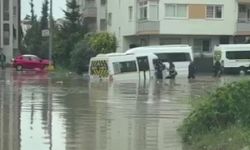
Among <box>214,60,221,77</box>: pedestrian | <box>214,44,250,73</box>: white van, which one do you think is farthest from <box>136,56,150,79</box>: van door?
<box>214,44,250,73</box>: white van

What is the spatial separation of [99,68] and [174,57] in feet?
20.4

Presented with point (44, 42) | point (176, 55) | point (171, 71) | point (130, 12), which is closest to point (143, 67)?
point (171, 71)

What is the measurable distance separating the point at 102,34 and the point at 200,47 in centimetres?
924

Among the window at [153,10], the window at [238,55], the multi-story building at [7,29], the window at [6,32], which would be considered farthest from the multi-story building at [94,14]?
the window at [238,55]

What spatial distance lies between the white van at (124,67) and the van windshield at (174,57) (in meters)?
3.52

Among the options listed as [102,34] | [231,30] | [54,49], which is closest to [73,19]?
[54,49]

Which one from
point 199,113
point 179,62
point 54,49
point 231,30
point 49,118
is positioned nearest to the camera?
point 199,113

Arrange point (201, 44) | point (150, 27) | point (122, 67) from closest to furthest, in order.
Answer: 1. point (122, 67)
2. point (150, 27)
3. point (201, 44)

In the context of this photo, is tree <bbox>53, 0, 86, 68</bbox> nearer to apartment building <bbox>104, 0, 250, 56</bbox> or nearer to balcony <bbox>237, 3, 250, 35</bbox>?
apartment building <bbox>104, 0, 250, 56</bbox>

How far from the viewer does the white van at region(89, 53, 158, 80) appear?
4397 cm

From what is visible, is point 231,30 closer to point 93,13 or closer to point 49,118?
point 93,13

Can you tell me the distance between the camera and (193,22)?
6481cm

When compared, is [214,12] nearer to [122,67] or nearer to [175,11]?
[175,11]

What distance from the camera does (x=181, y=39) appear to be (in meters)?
66.1
